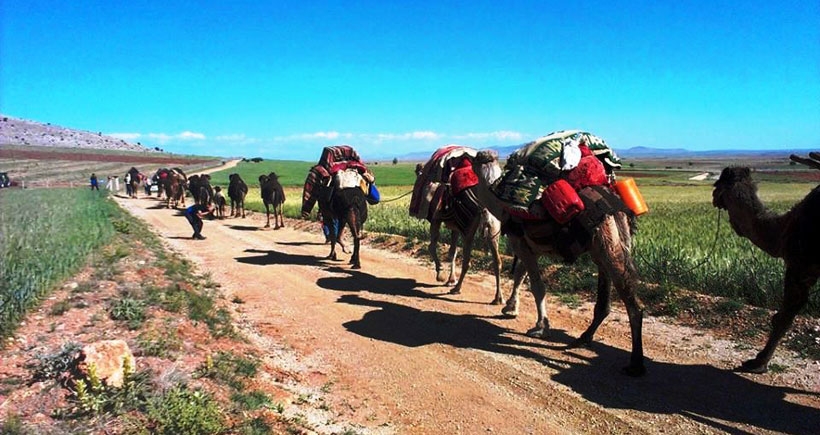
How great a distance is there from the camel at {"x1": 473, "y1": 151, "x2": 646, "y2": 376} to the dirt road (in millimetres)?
336

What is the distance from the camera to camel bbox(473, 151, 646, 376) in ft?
17.7

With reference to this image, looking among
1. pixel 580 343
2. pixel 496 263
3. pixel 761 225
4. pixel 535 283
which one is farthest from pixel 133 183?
pixel 761 225

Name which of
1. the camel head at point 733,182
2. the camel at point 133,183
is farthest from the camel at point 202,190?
the camel head at point 733,182

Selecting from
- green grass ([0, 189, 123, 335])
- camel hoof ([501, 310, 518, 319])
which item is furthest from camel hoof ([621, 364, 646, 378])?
green grass ([0, 189, 123, 335])

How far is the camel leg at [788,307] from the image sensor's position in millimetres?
4949

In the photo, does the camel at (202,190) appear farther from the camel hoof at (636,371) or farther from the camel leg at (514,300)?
the camel hoof at (636,371)

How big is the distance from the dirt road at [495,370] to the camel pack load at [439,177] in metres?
1.63

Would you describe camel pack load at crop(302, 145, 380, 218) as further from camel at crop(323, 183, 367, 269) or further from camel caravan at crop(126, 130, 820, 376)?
camel caravan at crop(126, 130, 820, 376)

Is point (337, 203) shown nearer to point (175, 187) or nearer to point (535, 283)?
point (535, 283)

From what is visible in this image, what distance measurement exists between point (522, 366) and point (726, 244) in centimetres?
838

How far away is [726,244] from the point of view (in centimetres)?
1152

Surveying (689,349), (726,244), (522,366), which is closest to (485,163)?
(522,366)

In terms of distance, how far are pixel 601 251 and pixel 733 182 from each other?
1.67m

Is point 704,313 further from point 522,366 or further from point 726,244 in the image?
point 726,244
